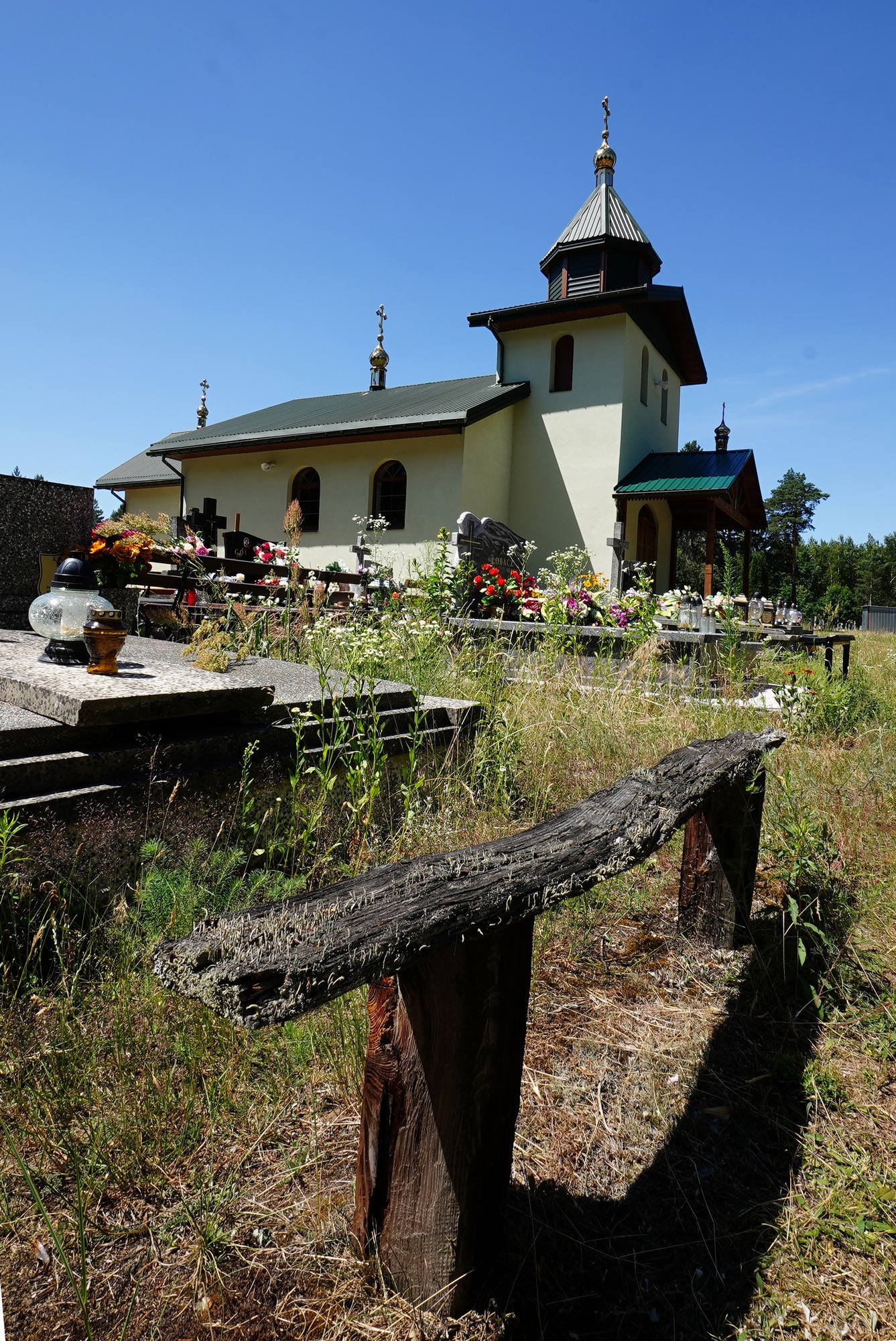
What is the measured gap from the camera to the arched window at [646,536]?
1766 centimetres

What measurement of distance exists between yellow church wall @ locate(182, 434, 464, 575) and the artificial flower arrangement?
34.7 ft

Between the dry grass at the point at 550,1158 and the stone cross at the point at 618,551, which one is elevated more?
the stone cross at the point at 618,551

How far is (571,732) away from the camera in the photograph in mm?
4246

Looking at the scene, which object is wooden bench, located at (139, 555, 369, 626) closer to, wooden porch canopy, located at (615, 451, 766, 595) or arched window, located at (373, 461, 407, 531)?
arched window, located at (373, 461, 407, 531)

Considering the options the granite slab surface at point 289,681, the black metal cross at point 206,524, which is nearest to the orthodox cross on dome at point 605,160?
the black metal cross at point 206,524

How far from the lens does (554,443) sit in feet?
54.3

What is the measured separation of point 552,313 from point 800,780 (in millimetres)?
14539

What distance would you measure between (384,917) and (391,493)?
16.7 m

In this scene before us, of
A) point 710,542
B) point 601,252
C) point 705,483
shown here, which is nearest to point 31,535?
point 705,483

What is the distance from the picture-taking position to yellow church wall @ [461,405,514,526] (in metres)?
15.5

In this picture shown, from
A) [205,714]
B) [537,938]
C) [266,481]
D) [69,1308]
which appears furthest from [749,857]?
[266,481]

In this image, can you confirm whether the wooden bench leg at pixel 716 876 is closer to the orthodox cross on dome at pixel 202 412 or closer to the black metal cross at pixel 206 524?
the black metal cross at pixel 206 524

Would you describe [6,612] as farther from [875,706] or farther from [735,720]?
[875,706]

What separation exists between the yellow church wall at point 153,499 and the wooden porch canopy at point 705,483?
14359 mm
